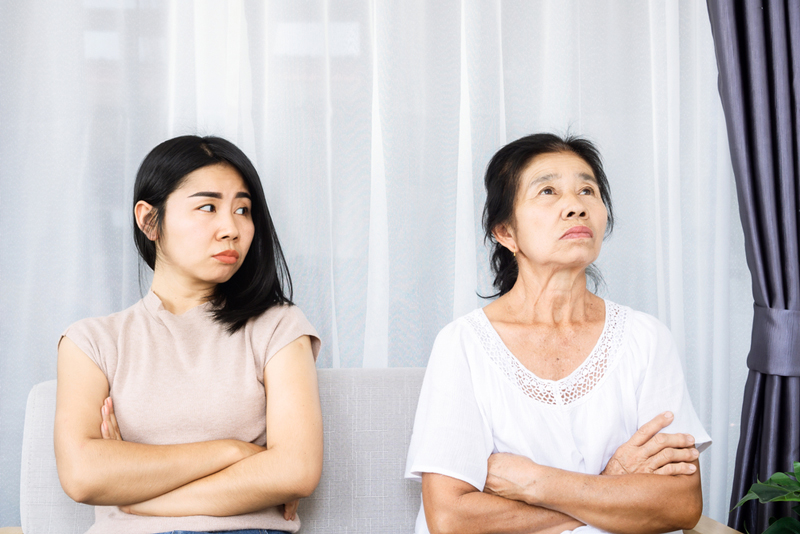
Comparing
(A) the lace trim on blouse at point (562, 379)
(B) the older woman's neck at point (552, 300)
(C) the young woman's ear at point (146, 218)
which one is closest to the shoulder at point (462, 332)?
(A) the lace trim on blouse at point (562, 379)

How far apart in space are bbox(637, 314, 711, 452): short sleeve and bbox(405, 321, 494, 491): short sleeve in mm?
367

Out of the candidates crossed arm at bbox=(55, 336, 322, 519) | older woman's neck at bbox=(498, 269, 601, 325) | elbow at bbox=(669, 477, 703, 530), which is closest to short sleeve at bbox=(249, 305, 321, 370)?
crossed arm at bbox=(55, 336, 322, 519)

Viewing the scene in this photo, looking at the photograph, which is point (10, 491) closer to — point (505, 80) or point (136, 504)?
point (136, 504)

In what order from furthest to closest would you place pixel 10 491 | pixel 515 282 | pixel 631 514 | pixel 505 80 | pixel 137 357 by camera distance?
pixel 505 80, pixel 10 491, pixel 515 282, pixel 137 357, pixel 631 514

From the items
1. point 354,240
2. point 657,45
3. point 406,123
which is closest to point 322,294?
point 354,240

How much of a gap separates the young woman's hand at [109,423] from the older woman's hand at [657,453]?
1.08 m

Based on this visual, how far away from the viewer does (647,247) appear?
7.16ft

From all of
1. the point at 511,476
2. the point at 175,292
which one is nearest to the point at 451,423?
the point at 511,476

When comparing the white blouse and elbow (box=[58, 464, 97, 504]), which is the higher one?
the white blouse

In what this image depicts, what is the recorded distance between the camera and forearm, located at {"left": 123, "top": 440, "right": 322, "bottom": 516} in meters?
1.42

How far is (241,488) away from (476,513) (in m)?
0.49

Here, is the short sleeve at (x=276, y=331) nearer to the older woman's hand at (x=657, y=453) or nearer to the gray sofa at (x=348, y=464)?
the gray sofa at (x=348, y=464)

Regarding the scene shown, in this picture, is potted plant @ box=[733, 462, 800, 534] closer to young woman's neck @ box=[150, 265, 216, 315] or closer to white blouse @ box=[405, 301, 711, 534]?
white blouse @ box=[405, 301, 711, 534]

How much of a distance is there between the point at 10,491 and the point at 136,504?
76 cm
